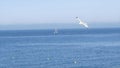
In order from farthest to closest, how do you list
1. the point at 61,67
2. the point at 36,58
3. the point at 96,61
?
1. the point at 36,58
2. the point at 96,61
3. the point at 61,67

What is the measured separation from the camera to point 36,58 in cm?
6700

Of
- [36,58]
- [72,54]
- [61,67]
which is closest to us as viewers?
[61,67]

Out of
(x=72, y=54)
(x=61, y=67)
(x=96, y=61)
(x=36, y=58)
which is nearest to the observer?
(x=61, y=67)

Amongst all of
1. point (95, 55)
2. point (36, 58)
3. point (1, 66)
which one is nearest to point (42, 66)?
point (1, 66)

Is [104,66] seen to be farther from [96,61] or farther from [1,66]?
[1,66]

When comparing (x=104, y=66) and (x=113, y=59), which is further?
(x=113, y=59)

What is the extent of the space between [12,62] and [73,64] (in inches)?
383

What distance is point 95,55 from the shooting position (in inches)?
2717

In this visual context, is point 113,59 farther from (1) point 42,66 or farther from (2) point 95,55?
(1) point 42,66

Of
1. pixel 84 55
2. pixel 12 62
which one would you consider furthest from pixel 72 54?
pixel 12 62

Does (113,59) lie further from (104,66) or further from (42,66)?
(42,66)

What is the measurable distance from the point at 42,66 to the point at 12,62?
24.2 ft

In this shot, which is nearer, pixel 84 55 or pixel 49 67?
pixel 49 67

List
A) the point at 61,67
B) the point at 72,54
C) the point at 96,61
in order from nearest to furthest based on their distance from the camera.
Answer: the point at 61,67 → the point at 96,61 → the point at 72,54
